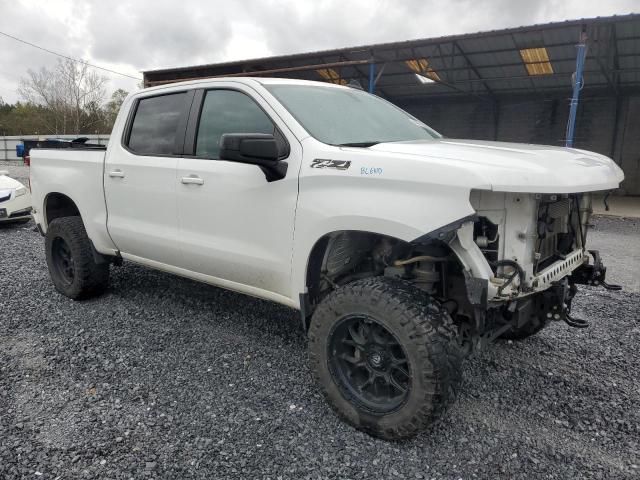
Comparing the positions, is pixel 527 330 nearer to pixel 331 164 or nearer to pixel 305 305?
pixel 305 305

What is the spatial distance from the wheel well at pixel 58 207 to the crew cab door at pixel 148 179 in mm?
1033

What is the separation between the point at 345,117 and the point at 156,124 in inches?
63.8

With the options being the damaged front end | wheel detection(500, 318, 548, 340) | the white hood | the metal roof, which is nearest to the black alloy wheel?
the damaged front end

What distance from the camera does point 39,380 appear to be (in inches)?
129

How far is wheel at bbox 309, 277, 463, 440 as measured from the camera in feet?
8.02

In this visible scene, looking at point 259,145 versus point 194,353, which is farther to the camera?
point 194,353

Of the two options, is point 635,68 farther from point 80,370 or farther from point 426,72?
point 80,370

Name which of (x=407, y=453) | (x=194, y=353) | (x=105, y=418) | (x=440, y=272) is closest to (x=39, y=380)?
(x=105, y=418)

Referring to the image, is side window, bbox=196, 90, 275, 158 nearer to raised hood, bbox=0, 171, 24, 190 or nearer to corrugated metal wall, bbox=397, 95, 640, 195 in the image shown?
raised hood, bbox=0, 171, 24, 190

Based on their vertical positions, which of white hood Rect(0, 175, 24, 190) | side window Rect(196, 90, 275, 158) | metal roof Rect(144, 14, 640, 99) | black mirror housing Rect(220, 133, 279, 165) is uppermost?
metal roof Rect(144, 14, 640, 99)

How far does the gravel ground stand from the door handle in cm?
126

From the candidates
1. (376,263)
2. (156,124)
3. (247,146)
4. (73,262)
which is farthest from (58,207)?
(376,263)

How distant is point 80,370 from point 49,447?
2.96ft

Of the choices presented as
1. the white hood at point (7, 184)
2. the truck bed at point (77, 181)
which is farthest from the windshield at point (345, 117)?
the white hood at point (7, 184)
